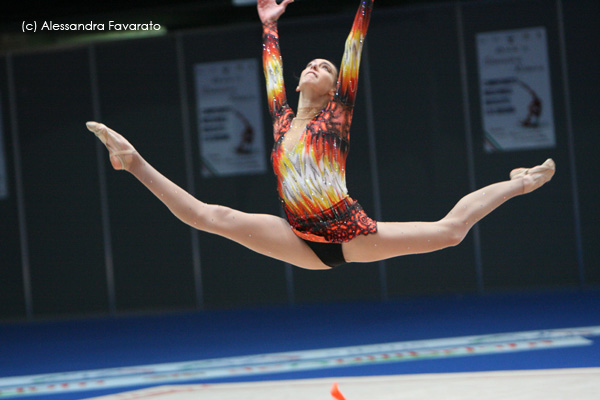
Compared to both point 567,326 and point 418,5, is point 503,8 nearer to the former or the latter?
point 418,5

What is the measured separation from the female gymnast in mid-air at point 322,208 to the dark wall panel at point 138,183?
589 cm

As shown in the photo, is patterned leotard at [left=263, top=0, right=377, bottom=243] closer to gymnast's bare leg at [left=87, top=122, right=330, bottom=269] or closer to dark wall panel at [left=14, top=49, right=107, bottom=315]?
gymnast's bare leg at [left=87, top=122, right=330, bottom=269]

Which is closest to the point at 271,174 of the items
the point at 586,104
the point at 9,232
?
the point at 9,232

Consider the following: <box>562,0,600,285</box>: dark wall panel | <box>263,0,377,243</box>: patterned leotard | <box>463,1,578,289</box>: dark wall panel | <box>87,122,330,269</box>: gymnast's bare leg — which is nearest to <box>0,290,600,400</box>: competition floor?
<box>463,1,578,289</box>: dark wall panel

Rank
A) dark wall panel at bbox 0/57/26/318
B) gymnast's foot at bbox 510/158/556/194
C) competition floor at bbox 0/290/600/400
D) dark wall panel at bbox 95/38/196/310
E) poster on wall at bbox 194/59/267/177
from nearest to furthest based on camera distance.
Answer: gymnast's foot at bbox 510/158/556/194
competition floor at bbox 0/290/600/400
poster on wall at bbox 194/59/267/177
dark wall panel at bbox 95/38/196/310
dark wall panel at bbox 0/57/26/318

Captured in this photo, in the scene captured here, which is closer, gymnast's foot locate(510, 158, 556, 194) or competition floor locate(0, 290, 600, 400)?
gymnast's foot locate(510, 158, 556, 194)

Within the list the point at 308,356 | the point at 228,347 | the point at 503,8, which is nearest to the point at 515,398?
the point at 308,356

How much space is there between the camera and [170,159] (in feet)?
29.8

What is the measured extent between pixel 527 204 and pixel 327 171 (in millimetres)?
5760

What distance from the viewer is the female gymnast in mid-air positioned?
3.24m

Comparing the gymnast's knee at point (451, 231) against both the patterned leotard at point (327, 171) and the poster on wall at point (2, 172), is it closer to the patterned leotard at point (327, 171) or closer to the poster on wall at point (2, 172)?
the patterned leotard at point (327, 171)

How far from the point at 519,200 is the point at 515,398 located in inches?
193

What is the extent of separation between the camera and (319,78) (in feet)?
11.1

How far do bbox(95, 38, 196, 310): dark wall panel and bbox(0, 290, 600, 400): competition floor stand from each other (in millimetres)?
645
